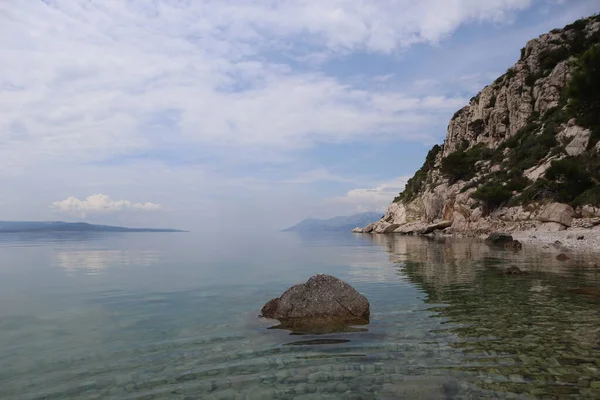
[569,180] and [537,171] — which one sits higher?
[537,171]

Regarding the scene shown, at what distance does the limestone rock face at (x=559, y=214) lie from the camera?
148 feet

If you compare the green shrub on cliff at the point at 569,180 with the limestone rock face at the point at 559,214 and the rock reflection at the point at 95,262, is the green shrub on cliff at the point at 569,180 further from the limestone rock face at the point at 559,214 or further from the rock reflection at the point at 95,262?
the rock reflection at the point at 95,262

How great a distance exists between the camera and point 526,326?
36.0ft

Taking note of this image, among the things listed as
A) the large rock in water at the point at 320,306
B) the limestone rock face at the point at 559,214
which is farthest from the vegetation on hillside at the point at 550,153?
the large rock in water at the point at 320,306

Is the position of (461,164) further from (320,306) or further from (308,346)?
(308,346)

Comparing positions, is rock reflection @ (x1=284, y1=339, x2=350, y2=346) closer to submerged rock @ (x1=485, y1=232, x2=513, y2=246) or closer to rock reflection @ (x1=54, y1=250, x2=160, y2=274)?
rock reflection @ (x1=54, y1=250, x2=160, y2=274)

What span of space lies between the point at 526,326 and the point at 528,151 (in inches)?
2598

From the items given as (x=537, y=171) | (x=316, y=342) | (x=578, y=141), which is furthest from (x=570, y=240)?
(x=316, y=342)

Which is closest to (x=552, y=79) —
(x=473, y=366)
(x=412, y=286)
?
(x=412, y=286)

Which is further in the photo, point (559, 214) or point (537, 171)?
point (537, 171)

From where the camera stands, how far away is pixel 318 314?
496 inches

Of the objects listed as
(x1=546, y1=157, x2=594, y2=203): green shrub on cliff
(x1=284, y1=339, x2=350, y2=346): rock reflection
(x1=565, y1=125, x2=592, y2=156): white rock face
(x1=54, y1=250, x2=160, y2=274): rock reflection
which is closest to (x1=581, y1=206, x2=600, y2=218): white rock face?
(x1=546, y1=157, x2=594, y2=203): green shrub on cliff

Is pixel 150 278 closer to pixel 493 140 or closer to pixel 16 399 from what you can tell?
pixel 16 399

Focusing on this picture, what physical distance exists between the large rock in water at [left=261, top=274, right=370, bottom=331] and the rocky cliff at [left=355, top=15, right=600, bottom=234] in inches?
1520
